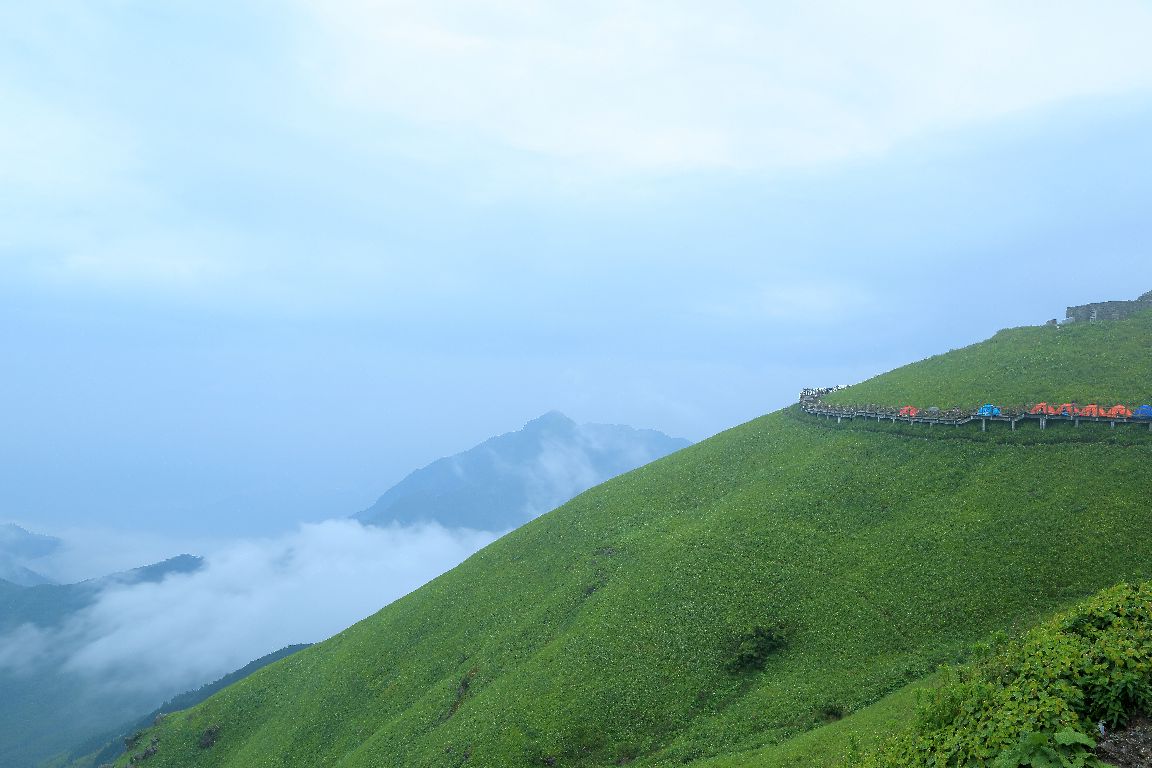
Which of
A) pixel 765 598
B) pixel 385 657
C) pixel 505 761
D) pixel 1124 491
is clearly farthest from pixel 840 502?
pixel 385 657

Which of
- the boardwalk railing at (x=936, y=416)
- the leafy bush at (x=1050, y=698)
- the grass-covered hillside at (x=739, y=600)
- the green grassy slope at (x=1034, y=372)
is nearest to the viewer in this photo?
the leafy bush at (x=1050, y=698)

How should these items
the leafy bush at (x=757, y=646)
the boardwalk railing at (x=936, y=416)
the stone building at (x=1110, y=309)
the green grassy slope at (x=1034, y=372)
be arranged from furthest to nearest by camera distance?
the stone building at (x=1110, y=309) → the green grassy slope at (x=1034, y=372) → the boardwalk railing at (x=936, y=416) → the leafy bush at (x=757, y=646)

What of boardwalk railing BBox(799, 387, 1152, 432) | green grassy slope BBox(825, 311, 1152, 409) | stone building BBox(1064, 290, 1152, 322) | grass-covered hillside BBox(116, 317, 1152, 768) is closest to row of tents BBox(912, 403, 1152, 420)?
boardwalk railing BBox(799, 387, 1152, 432)

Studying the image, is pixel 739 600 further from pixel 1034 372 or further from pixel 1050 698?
pixel 1034 372

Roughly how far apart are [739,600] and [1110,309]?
73.0 metres

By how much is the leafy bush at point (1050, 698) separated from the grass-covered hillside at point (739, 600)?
14.8 meters

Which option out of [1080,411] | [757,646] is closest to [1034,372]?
[1080,411]

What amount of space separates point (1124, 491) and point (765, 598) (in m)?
27.6

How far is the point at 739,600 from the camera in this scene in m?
48.9

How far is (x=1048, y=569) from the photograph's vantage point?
138 ft

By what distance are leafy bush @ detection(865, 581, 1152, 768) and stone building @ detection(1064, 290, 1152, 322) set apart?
82567mm

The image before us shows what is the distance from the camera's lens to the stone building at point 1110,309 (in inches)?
3268

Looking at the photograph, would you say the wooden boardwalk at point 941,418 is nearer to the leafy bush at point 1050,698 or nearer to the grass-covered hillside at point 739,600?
the grass-covered hillside at point 739,600

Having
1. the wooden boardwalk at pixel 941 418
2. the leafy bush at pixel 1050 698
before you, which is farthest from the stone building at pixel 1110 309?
the leafy bush at pixel 1050 698
